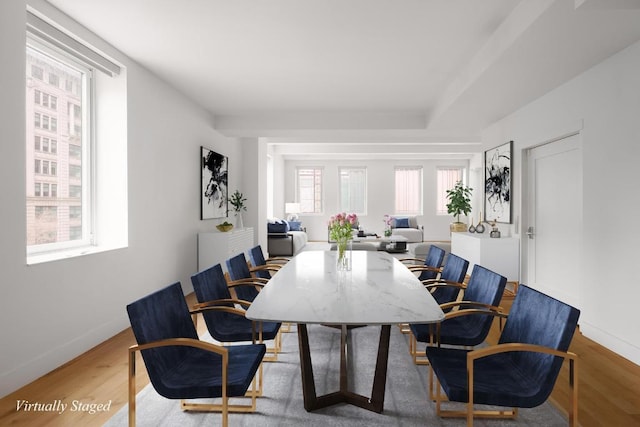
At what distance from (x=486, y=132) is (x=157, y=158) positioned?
5213 millimetres

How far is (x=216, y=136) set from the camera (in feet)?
22.5

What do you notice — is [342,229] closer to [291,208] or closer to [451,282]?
[451,282]

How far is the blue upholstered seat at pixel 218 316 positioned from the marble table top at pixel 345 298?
1.01 feet

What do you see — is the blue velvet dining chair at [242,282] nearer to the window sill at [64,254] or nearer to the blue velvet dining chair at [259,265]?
the blue velvet dining chair at [259,265]

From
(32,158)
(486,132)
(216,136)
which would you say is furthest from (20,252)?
(486,132)

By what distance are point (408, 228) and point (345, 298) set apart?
32.3ft

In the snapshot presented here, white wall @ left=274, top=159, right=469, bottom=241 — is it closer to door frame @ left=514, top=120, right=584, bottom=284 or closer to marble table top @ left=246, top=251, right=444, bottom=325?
door frame @ left=514, top=120, right=584, bottom=284

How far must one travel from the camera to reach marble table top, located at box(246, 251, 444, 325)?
188 cm

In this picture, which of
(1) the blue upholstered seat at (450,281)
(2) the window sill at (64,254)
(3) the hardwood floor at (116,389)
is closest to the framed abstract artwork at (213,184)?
(2) the window sill at (64,254)

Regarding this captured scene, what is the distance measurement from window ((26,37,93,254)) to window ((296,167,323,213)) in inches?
363

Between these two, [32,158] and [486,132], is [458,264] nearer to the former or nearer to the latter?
[32,158]

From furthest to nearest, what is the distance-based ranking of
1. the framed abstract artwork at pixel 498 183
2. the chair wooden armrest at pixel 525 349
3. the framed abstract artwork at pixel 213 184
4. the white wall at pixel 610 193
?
the framed abstract artwork at pixel 213 184 < the framed abstract artwork at pixel 498 183 < the white wall at pixel 610 193 < the chair wooden armrest at pixel 525 349

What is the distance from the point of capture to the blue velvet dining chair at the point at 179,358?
176 cm

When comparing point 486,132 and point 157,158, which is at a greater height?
point 486,132
